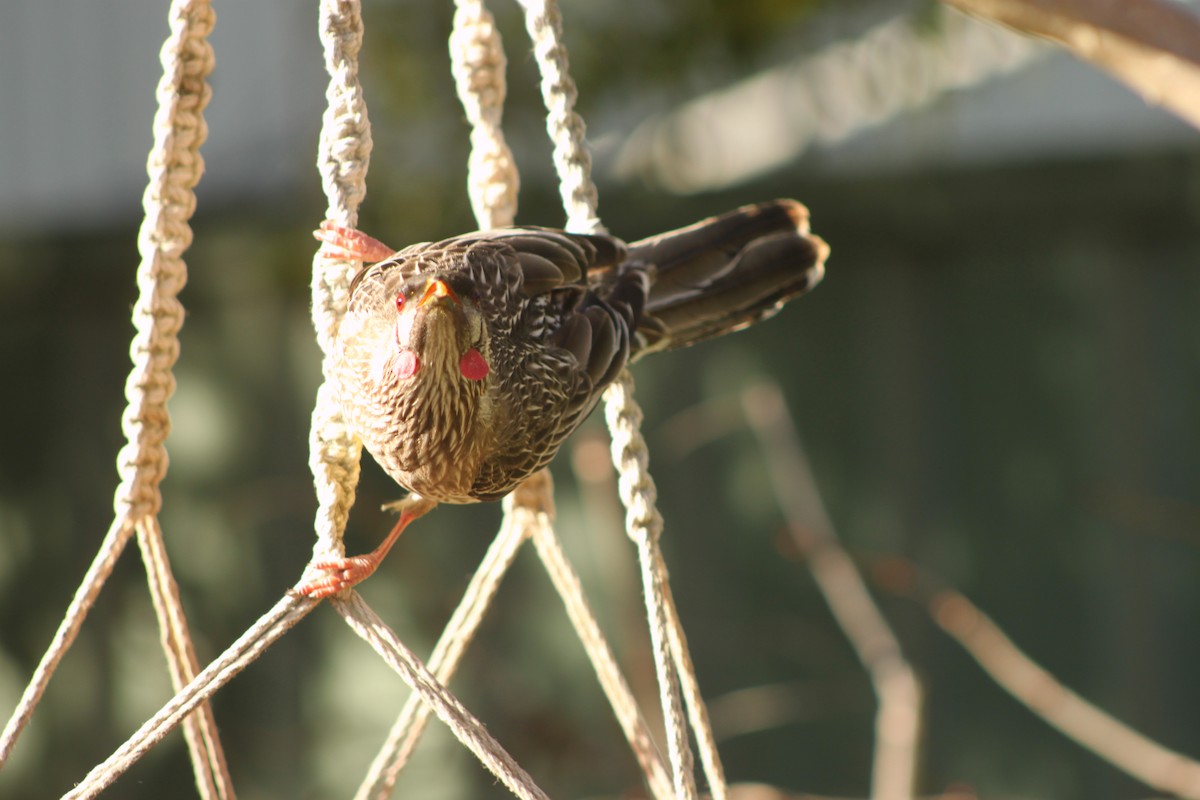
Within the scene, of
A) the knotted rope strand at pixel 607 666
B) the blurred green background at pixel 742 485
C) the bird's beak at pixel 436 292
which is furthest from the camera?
the blurred green background at pixel 742 485

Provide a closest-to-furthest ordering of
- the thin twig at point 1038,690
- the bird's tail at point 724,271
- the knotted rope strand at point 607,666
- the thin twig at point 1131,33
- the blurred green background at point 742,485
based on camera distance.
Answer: the thin twig at point 1131,33 → the knotted rope strand at point 607,666 → the bird's tail at point 724,271 → the thin twig at point 1038,690 → the blurred green background at point 742,485

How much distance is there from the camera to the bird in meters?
1.00

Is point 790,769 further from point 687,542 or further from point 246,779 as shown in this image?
point 246,779

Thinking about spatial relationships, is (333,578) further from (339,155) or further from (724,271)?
(724,271)

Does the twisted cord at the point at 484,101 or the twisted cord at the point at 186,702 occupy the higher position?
the twisted cord at the point at 484,101

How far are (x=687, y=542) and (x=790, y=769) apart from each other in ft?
1.82

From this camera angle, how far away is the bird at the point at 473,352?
3.29 feet

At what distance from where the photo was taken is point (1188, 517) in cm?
250

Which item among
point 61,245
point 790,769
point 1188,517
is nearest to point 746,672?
point 790,769

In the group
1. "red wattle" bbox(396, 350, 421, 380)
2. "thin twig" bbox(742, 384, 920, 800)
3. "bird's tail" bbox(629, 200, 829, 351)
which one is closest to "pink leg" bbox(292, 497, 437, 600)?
"red wattle" bbox(396, 350, 421, 380)

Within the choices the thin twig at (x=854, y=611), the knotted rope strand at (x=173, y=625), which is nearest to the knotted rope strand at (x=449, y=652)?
the knotted rope strand at (x=173, y=625)

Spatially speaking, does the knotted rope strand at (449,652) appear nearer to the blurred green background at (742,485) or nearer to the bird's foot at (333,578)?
the bird's foot at (333,578)

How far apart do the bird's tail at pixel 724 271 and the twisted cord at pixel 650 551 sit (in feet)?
0.89

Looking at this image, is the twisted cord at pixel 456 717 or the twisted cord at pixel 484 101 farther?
the twisted cord at pixel 484 101
